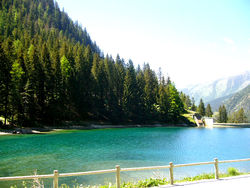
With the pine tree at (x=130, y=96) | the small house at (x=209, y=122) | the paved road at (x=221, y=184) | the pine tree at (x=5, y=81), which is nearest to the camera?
the paved road at (x=221, y=184)

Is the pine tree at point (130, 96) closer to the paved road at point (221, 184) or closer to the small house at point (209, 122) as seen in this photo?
the small house at point (209, 122)

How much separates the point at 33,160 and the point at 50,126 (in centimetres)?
3512

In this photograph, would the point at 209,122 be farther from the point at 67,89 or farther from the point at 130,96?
the point at 67,89

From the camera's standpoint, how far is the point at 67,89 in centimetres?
6900

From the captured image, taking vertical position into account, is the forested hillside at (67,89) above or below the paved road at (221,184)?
above

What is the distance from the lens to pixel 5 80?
49594 mm

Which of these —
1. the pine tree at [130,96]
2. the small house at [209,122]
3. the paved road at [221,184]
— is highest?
the pine tree at [130,96]

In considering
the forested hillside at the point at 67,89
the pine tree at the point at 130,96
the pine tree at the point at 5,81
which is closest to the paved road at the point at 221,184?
the pine tree at the point at 5,81

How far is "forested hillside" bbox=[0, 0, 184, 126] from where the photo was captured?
168ft

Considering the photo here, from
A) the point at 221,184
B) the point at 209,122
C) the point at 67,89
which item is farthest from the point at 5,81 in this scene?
the point at 209,122

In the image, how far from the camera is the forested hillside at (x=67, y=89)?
168 feet

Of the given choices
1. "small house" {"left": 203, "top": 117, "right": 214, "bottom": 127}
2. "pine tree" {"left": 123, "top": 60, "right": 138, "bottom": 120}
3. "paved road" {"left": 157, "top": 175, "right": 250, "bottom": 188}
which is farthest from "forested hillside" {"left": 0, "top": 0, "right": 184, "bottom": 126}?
"paved road" {"left": 157, "top": 175, "right": 250, "bottom": 188}

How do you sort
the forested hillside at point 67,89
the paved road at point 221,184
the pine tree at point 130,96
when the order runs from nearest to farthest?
the paved road at point 221,184, the forested hillside at point 67,89, the pine tree at point 130,96

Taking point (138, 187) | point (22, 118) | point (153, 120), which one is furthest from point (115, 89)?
point (138, 187)
